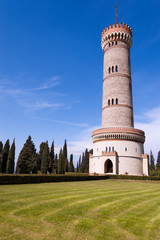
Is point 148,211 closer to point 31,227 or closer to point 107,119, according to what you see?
point 31,227

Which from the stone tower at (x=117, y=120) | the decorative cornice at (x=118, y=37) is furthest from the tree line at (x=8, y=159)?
the decorative cornice at (x=118, y=37)

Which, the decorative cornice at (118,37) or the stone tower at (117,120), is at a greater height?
the decorative cornice at (118,37)

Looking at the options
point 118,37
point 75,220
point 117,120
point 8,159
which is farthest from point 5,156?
point 75,220

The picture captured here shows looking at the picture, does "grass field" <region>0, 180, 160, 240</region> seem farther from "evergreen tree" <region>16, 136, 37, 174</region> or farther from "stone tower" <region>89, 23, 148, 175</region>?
"evergreen tree" <region>16, 136, 37, 174</region>

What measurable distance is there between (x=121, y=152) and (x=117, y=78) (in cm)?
1907

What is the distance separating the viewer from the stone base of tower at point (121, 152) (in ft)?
142

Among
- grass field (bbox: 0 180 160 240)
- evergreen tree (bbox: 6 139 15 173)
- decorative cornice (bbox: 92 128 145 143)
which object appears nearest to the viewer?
grass field (bbox: 0 180 160 240)

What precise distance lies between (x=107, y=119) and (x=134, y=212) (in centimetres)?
3848

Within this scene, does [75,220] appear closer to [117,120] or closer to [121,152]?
[121,152]

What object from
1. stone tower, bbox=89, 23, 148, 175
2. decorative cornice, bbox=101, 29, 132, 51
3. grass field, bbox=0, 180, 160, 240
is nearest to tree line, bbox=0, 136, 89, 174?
stone tower, bbox=89, 23, 148, 175

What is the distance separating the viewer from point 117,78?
162 ft

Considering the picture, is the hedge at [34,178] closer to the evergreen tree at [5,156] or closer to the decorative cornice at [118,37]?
the decorative cornice at [118,37]

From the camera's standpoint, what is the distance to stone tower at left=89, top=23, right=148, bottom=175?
44.1 meters

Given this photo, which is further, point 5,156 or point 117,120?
point 5,156
